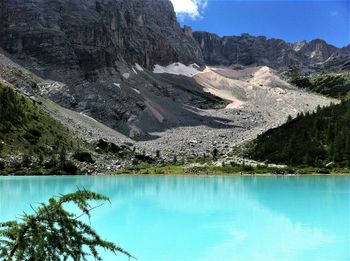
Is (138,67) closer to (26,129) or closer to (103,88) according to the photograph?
(103,88)

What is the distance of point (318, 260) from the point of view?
18109 mm

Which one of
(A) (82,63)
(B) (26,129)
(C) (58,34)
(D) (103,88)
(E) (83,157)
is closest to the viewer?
(E) (83,157)

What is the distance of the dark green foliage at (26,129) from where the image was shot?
86188 mm

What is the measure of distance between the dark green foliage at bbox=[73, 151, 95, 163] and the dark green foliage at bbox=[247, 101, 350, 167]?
108ft

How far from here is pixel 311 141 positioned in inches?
3593

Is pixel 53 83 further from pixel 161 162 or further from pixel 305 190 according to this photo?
pixel 305 190

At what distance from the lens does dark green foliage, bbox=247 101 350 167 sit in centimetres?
8512

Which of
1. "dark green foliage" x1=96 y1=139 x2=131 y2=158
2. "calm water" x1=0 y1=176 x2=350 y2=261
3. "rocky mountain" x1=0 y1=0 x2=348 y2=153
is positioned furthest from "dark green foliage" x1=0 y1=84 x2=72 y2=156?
"calm water" x1=0 y1=176 x2=350 y2=261

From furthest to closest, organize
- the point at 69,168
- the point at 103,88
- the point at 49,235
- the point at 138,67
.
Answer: the point at 138,67
the point at 103,88
the point at 69,168
the point at 49,235

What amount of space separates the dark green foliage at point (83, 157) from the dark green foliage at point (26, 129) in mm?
5376

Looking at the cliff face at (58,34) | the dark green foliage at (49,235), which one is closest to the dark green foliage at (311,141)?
the cliff face at (58,34)

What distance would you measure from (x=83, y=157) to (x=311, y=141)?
43857 millimetres

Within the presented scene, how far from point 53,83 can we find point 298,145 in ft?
256

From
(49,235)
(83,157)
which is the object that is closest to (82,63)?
(83,157)
